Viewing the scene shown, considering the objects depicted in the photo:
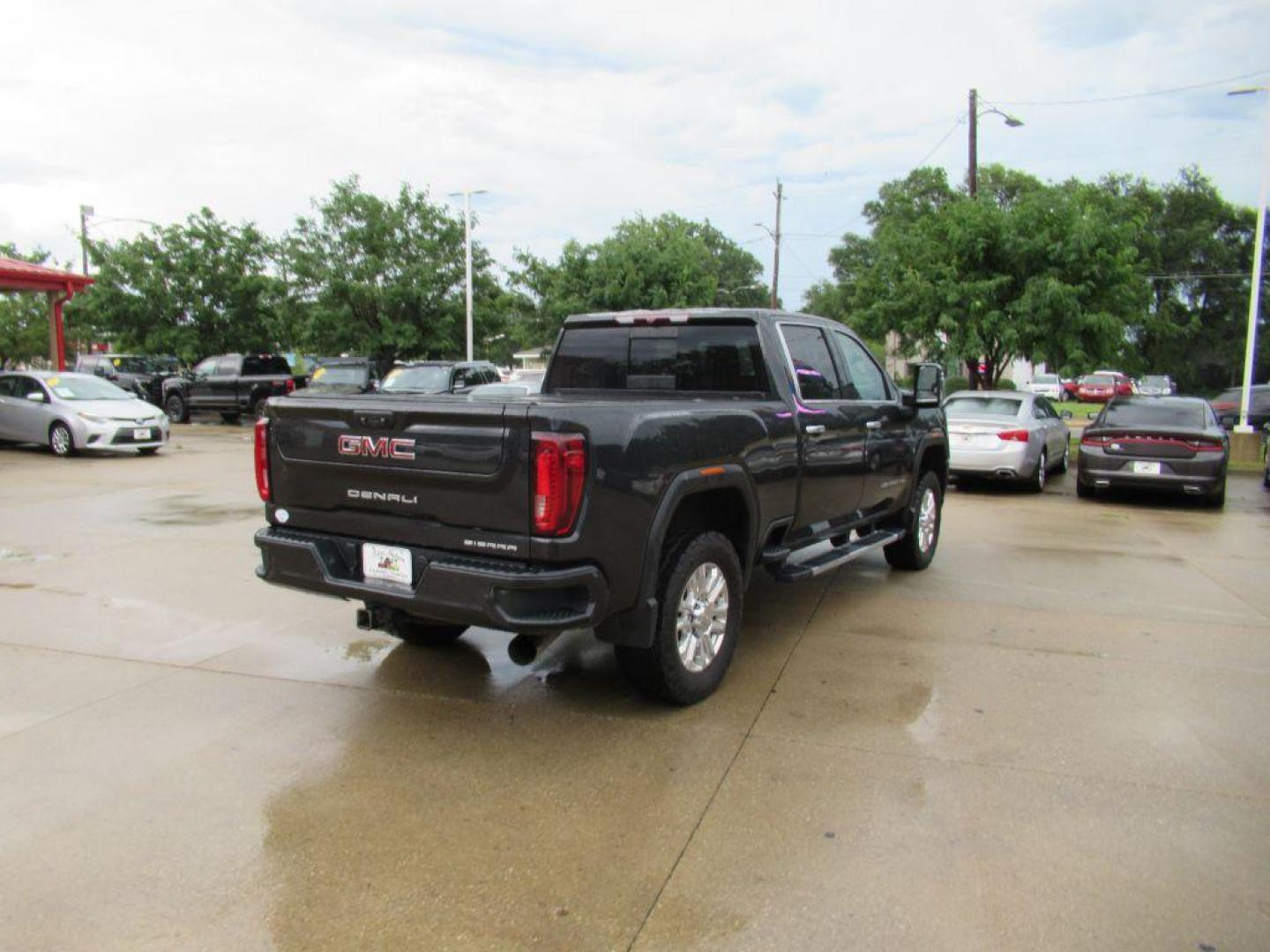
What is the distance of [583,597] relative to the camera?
3930 millimetres

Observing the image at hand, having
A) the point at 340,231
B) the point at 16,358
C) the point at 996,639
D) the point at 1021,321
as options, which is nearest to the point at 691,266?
the point at 340,231

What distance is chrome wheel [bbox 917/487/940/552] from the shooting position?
7762 millimetres

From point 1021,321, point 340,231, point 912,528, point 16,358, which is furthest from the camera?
point 16,358

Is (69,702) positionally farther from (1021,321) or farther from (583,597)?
(1021,321)

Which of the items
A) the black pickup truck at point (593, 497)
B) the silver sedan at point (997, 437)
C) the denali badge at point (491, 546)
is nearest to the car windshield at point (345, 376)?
the silver sedan at point (997, 437)

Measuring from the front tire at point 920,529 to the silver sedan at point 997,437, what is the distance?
14.5 feet

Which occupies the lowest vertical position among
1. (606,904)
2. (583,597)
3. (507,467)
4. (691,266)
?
(606,904)

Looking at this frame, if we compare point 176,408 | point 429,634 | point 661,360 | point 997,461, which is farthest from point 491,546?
point 176,408

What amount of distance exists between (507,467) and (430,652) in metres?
2.04

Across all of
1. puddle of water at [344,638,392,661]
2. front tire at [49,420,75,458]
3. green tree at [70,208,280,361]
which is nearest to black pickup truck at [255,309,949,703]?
puddle of water at [344,638,392,661]

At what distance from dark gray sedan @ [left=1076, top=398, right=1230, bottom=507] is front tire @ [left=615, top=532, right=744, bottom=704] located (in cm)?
902

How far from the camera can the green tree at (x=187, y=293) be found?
95.2 ft

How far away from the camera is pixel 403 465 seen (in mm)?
4129

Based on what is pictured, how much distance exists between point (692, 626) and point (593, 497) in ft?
3.42
